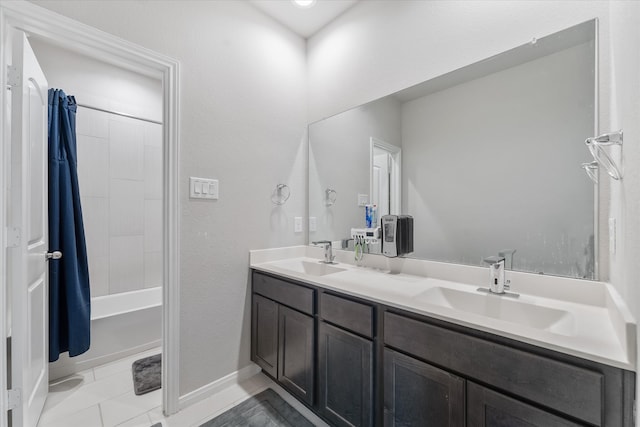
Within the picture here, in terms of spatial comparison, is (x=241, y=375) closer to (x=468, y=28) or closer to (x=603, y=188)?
(x=603, y=188)

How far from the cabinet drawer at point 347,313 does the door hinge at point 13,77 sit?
5.61ft

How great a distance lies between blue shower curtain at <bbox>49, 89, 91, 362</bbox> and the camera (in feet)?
6.10

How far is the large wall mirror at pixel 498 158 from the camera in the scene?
3.73 ft

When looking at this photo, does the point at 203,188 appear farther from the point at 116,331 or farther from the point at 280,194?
the point at 116,331

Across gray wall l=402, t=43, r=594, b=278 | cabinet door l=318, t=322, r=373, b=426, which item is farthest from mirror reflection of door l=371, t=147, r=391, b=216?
cabinet door l=318, t=322, r=373, b=426

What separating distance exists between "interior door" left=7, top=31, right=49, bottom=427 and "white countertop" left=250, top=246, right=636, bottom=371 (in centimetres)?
114

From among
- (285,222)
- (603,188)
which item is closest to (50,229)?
(285,222)

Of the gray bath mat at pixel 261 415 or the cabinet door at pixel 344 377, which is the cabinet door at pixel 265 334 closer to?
the gray bath mat at pixel 261 415

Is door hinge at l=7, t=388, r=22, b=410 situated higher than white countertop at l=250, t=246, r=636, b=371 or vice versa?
white countertop at l=250, t=246, r=636, b=371

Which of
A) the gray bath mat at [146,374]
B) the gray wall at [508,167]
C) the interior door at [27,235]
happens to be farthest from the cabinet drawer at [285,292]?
the interior door at [27,235]

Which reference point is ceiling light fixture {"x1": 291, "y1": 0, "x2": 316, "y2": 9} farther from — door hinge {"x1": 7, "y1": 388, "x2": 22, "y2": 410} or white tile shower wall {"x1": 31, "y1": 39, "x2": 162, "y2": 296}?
door hinge {"x1": 7, "y1": 388, "x2": 22, "y2": 410}

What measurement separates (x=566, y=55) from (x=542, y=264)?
89cm

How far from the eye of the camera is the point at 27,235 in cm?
134

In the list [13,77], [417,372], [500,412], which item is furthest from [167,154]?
[500,412]
